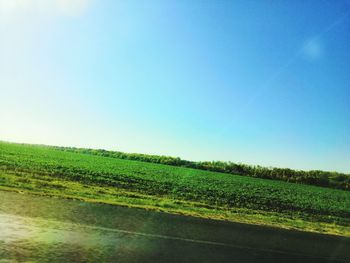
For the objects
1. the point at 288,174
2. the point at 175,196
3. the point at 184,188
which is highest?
the point at 288,174

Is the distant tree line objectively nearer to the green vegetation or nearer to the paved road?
the green vegetation

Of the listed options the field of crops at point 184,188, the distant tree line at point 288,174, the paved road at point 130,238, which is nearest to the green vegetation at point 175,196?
the field of crops at point 184,188

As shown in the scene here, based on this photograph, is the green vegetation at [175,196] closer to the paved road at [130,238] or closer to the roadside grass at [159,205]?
the roadside grass at [159,205]

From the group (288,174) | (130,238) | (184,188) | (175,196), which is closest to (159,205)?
(175,196)

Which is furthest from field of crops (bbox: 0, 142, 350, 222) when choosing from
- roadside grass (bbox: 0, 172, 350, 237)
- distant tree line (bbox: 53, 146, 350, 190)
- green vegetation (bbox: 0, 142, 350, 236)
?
distant tree line (bbox: 53, 146, 350, 190)

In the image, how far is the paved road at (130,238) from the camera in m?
6.13

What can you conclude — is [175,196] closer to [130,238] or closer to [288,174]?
[130,238]

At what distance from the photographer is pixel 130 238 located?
24.8 ft

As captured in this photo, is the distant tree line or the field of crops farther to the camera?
the distant tree line

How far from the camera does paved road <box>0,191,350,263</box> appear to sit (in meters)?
6.13

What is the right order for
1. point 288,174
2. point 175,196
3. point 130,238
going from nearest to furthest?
point 130,238 < point 175,196 < point 288,174

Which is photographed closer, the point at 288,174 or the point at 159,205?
the point at 159,205

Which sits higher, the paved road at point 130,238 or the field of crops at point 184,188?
the field of crops at point 184,188

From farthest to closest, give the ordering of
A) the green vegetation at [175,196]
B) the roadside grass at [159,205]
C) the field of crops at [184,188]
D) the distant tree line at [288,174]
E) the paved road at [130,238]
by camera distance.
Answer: the distant tree line at [288,174] < the field of crops at [184,188] < the green vegetation at [175,196] < the roadside grass at [159,205] < the paved road at [130,238]
